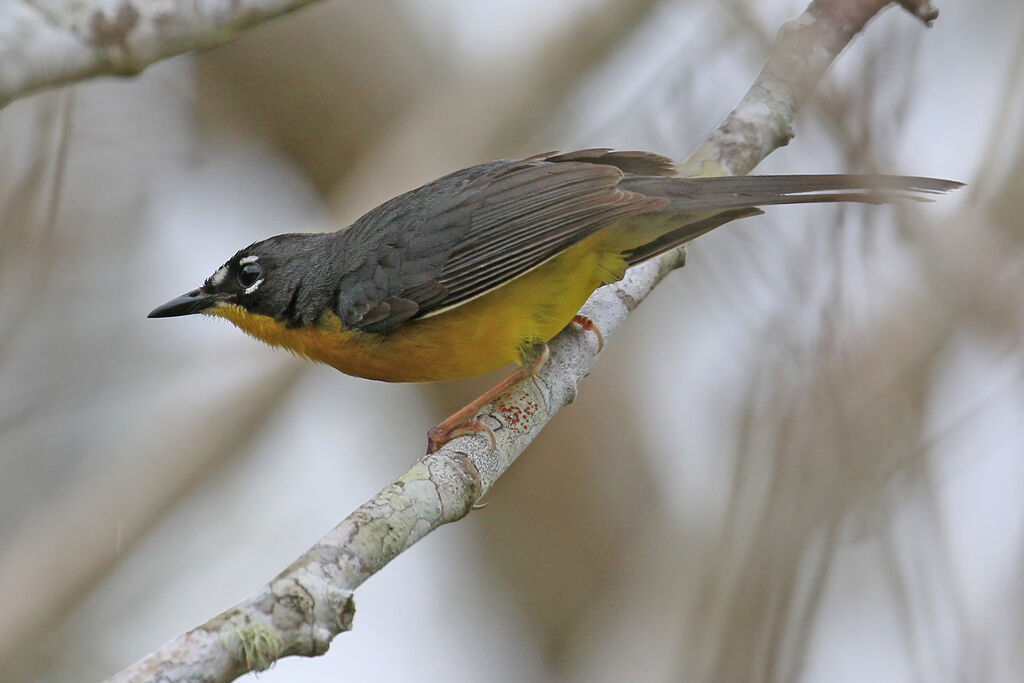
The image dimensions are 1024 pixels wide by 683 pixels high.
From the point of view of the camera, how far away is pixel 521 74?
684cm

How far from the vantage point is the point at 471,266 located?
4.19 metres

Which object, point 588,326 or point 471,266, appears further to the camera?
point 588,326

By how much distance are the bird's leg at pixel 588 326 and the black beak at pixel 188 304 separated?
163 cm

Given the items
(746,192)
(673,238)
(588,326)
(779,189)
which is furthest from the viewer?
(588,326)

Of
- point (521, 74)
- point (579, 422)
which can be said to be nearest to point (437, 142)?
point (521, 74)

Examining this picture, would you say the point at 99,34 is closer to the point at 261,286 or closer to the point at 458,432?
the point at 261,286

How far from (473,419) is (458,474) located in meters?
0.49

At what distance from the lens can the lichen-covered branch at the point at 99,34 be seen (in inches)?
124

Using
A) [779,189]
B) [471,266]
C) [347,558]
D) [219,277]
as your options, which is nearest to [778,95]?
[779,189]

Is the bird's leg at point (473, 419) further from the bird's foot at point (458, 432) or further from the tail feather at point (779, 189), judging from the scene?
the tail feather at point (779, 189)

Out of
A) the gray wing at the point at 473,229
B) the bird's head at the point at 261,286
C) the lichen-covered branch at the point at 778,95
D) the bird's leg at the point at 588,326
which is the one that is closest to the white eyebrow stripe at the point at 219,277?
the bird's head at the point at 261,286

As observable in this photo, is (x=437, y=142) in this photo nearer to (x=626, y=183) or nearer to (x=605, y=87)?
(x=605, y=87)

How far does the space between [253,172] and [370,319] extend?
3581 mm

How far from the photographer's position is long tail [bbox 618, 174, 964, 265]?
2.92 m
